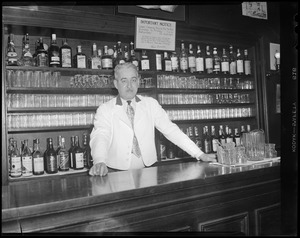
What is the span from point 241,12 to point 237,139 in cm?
151

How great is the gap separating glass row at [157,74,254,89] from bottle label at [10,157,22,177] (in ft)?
5.01

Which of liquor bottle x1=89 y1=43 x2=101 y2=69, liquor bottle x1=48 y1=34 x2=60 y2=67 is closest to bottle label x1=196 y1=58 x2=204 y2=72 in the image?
liquor bottle x1=89 y1=43 x2=101 y2=69

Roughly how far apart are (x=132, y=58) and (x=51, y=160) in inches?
52.4

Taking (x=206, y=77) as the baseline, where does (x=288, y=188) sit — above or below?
below

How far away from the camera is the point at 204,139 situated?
11.6 feet

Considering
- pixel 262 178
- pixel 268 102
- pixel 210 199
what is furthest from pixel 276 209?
pixel 268 102

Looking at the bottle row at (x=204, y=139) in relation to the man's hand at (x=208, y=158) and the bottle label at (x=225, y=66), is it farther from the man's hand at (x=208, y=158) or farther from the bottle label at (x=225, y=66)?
the man's hand at (x=208, y=158)

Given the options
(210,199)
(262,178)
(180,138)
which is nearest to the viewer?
(210,199)

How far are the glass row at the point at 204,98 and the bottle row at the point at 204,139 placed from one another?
300mm

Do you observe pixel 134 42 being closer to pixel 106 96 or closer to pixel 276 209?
pixel 106 96

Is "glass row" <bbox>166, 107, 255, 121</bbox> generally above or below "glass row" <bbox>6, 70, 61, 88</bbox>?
below

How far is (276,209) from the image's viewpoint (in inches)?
74.5

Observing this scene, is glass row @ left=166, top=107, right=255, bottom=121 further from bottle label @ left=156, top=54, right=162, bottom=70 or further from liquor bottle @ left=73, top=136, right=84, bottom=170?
liquor bottle @ left=73, top=136, right=84, bottom=170

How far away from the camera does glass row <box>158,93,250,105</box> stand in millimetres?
3263
